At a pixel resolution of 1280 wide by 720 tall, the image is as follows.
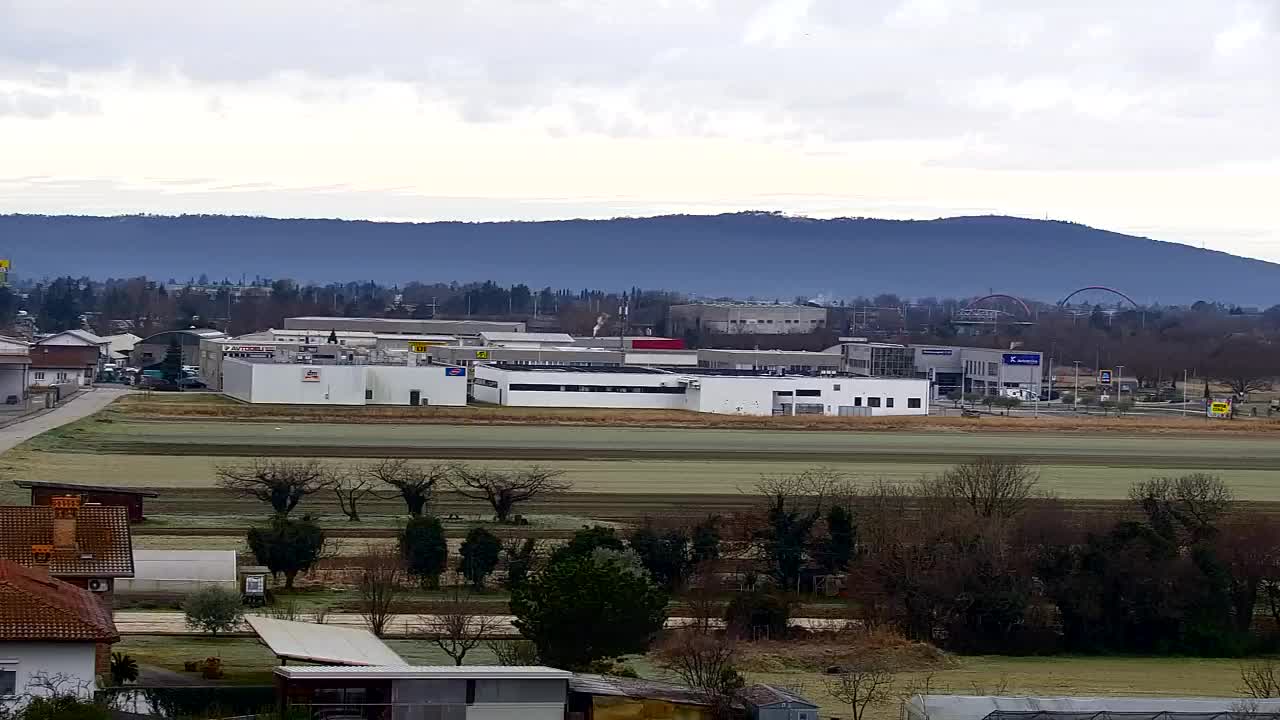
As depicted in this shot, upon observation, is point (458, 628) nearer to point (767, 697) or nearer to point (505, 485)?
point (767, 697)

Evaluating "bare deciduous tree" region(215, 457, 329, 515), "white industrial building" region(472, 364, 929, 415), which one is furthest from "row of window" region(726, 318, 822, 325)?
"bare deciduous tree" region(215, 457, 329, 515)

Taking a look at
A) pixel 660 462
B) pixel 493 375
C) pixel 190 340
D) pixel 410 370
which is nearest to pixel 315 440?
pixel 660 462

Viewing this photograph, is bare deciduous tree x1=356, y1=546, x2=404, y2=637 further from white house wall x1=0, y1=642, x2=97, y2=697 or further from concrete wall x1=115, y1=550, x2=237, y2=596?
white house wall x1=0, y1=642, x2=97, y2=697

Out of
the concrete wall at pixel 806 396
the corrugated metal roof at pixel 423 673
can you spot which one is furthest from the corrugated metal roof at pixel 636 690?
the concrete wall at pixel 806 396

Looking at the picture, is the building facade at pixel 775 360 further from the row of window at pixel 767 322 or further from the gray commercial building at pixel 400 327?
the row of window at pixel 767 322

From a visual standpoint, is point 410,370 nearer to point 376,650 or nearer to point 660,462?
point 660,462

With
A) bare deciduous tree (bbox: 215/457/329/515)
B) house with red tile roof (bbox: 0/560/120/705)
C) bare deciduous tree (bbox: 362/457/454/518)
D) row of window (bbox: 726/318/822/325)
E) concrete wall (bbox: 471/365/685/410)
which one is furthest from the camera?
row of window (bbox: 726/318/822/325)

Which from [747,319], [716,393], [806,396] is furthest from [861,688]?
[747,319]

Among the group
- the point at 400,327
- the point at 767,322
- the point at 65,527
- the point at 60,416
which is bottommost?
the point at 60,416
